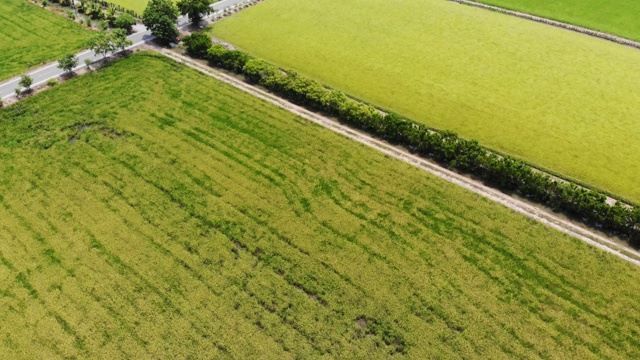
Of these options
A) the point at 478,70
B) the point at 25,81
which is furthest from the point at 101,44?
the point at 478,70

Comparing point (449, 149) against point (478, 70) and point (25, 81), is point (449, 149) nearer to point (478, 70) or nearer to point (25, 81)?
point (478, 70)

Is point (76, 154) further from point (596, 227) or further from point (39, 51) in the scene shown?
point (596, 227)

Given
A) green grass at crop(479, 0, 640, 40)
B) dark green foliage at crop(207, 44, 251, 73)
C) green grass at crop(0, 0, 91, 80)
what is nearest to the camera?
dark green foliage at crop(207, 44, 251, 73)

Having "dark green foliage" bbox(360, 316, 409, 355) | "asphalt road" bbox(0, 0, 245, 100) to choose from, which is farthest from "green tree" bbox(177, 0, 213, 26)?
"dark green foliage" bbox(360, 316, 409, 355)

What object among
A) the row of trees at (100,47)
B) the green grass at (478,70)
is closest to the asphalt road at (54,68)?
the row of trees at (100,47)

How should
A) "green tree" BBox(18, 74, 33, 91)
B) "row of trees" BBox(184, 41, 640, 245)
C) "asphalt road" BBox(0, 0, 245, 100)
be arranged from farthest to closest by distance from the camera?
"asphalt road" BBox(0, 0, 245, 100), "green tree" BBox(18, 74, 33, 91), "row of trees" BBox(184, 41, 640, 245)

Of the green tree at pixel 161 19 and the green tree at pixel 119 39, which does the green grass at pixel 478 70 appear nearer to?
the green tree at pixel 161 19

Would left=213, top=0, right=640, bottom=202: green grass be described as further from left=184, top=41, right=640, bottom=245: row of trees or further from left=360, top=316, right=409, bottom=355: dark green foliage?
left=360, top=316, right=409, bottom=355: dark green foliage
